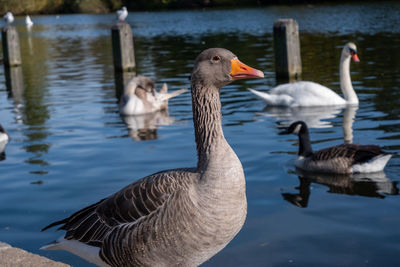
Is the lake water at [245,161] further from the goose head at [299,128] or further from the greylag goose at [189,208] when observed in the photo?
the greylag goose at [189,208]

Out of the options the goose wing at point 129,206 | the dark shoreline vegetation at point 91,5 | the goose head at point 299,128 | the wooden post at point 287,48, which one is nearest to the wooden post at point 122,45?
the wooden post at point 287,48

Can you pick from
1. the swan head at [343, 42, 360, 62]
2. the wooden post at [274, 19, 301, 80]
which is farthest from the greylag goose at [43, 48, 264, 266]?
the wooden post at [274, 19, 301, 80]

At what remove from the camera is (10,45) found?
23.4 metres

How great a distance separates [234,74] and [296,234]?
2392 millimetres

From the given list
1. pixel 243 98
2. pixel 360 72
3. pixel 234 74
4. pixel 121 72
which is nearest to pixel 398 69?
pixel 360 72

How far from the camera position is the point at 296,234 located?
6.12 meters

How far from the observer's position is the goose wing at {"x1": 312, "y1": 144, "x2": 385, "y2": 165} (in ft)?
25.5

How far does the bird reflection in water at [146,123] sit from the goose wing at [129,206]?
603cm

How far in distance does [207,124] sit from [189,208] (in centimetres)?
72

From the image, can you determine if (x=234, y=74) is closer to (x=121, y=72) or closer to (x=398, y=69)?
(x=398, y=69)

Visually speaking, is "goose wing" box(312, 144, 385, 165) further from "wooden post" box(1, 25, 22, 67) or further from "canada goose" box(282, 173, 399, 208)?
"wooden post" box(1, 25, 22, 67)

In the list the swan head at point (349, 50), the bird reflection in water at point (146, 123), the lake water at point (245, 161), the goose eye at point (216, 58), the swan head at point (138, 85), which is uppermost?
the goose eye at point (216, 58)

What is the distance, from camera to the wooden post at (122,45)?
63.0 ft

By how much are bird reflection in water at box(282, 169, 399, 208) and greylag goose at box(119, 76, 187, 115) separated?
5.79 m
